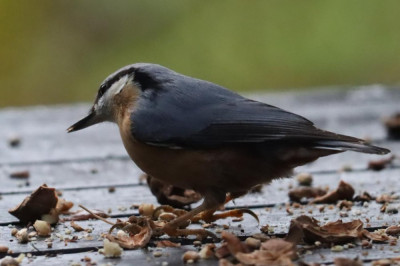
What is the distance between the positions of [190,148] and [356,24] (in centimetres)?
617

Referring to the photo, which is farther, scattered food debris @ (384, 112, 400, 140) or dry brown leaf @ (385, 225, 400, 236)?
scattered food debris @ (384, 112, 400, 140)

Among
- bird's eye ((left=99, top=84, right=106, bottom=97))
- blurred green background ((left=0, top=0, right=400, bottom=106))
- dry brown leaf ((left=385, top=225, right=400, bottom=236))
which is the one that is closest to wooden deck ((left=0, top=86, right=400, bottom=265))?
dry brown leaf ((left=385, top=225, right=400, bottom=236))

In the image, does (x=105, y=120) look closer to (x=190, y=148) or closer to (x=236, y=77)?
(x=190, y=148)

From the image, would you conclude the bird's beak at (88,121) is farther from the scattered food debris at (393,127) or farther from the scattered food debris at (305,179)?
the scattered food debris at (393,127)

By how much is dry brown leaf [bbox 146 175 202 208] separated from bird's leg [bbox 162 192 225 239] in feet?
1.07

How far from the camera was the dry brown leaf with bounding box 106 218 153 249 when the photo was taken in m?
2.82

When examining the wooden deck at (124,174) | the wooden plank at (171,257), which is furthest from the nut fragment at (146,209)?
the wooden plank at (171,257)

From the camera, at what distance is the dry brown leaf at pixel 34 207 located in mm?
3180

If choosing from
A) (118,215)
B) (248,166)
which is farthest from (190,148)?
(118,215)

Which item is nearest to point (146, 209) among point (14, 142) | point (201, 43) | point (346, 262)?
point (346, 262)

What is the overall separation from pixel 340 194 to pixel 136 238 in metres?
0.97

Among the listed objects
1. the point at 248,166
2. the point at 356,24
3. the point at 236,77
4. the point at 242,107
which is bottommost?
the point at 248,166

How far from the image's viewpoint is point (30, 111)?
19.5 feet

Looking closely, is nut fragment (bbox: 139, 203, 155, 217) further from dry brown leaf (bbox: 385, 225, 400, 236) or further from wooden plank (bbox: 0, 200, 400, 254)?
dry brown leaf (bbox: 385, 225, 400, 236)
